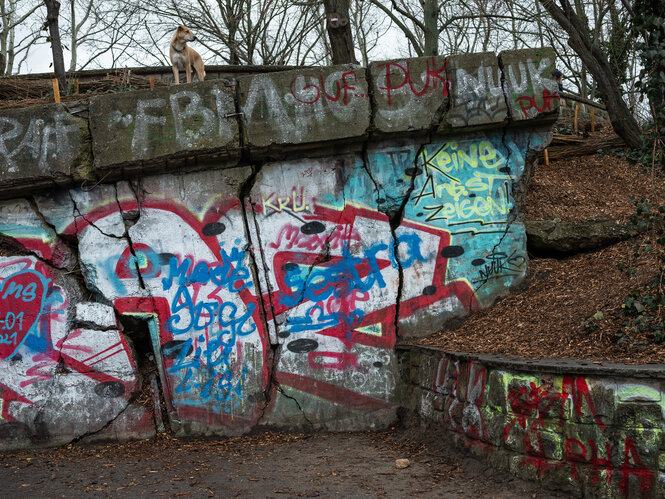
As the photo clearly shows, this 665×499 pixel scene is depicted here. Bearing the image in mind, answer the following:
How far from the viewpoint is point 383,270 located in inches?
229

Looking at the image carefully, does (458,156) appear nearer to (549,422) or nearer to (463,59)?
(463,59)

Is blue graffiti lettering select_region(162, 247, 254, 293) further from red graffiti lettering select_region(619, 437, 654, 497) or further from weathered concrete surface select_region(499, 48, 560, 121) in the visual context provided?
red graffiti lettering select_region(619, 437, 654, 497)

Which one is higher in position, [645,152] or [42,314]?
[645,152]

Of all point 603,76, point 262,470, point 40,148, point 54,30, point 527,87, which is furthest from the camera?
point 54,30

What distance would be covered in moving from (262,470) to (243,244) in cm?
184

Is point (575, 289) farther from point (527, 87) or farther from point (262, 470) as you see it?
point (262, 470)

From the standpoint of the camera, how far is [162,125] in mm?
5562

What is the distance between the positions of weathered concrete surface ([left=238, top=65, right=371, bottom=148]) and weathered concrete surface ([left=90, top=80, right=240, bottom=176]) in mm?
177

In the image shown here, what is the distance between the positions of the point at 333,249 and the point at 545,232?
187cm

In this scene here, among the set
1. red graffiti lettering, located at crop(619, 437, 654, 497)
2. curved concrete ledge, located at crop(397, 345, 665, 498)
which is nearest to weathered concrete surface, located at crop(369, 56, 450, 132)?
curved concrete ledge, located at crop(397, 345, 665, 498)

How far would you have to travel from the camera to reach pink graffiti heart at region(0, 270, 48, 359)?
563 cm

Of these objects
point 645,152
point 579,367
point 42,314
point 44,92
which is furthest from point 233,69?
point 579,367

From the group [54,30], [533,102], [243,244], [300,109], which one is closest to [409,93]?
[300,109]

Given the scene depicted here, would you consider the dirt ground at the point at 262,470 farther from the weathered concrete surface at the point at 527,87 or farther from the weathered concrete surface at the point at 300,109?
the weathered concrete surface at the point at 527,87
